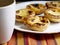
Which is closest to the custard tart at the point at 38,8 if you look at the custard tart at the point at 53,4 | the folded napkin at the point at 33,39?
the custard tart at the point at 53,4

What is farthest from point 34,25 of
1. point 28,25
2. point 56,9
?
point 56,9

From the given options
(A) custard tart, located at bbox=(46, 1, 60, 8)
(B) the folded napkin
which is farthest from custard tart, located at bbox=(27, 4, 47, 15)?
(B) the folded napkin

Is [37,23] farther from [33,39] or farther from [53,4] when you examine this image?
[53,4]

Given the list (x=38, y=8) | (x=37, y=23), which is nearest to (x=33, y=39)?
(x=37, y=23)

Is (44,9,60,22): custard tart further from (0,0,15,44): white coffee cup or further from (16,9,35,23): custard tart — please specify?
(0,0,15,44): white coffee cup

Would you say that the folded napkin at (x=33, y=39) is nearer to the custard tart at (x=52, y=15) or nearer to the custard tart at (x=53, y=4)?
the custard tart at (x=52, y=15)

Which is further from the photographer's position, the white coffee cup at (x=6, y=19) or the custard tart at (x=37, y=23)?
the custard tart at (x=37, y=23)

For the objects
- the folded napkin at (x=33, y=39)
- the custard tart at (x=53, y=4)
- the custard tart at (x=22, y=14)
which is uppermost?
the custard tart at (x=53, y=4)
